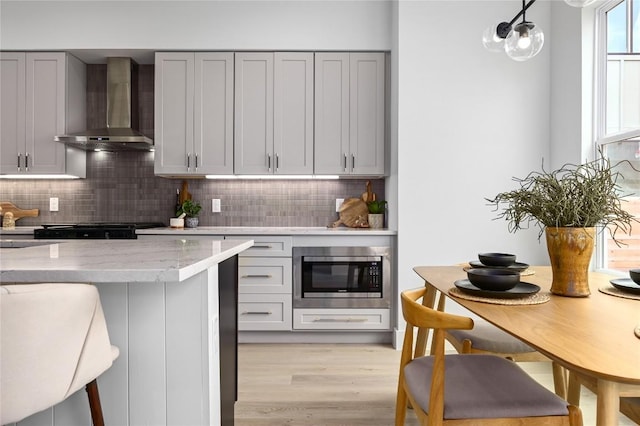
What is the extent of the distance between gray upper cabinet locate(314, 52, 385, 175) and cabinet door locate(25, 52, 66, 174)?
7.41 ft

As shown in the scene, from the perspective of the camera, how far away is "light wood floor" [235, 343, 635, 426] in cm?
219

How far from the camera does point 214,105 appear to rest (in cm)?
364

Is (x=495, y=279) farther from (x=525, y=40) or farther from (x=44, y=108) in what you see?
(x=44, y=108)

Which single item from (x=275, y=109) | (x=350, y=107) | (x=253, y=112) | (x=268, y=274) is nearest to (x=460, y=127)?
(x=350, y=107)

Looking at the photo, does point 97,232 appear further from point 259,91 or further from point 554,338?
point 554,338

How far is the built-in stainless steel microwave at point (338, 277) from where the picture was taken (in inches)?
134

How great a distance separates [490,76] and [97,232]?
342 cm

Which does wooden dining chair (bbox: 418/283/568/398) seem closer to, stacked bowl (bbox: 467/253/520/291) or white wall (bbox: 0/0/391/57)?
stacked bowl (bbox: 467/253/520/291)

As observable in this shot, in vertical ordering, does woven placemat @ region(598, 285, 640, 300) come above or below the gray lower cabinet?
above

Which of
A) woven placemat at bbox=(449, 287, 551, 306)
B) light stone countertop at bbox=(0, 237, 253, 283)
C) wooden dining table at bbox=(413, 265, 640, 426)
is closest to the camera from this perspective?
wooden dining table at bbox=(413, 265, 640, 426)

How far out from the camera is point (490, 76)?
11.1 ft

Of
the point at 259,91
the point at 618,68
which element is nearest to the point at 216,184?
the point at 259,91

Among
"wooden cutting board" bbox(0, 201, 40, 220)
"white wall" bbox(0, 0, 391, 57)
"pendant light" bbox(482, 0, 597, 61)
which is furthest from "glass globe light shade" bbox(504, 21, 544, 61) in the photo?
"wooden cutting board" bbox(0, 201, 40, 220)

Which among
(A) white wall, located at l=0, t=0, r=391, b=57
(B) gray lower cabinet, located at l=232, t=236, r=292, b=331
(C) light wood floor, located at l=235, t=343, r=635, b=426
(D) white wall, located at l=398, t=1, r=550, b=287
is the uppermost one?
(A) white wall, located at l=0, t=0, r=391, b=57
